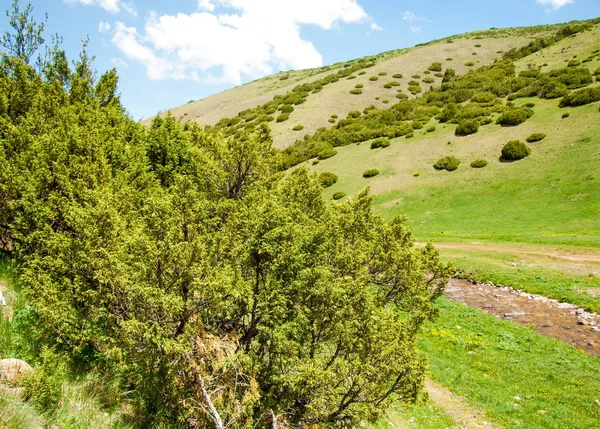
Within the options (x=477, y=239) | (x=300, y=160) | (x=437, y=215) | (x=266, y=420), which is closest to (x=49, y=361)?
(x=266, y=420)

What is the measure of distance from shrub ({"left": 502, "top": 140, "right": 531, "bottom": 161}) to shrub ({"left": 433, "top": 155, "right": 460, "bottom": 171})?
5.15 meters

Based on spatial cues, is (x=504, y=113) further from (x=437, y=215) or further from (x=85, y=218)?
(x=85, y=218)

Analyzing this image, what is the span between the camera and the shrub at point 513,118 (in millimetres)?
45875

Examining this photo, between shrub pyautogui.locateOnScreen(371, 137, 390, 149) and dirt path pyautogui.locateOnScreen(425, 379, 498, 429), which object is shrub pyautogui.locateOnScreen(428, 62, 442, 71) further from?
dirt path pyautogui.locateOnScreen(425, 379, 498, 429)

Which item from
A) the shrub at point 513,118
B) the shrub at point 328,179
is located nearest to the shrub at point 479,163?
the shrub at point 513,118

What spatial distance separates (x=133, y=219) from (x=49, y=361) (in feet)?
12.3

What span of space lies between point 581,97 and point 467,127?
1372cm

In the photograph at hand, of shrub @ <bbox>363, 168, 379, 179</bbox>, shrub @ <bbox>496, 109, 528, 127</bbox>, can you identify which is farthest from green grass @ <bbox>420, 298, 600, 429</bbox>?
shrub @ <bbox>496, 109, 528, 127</bbox>

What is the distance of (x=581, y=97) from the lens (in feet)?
148

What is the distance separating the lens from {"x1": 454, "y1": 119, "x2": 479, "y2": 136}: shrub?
47531mm

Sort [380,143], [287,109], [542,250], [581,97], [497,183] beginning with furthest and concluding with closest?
[287,109] → [380,143] → [581,97] → [497,183] → [542,250]

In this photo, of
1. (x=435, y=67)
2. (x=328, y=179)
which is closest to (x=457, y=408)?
(x=328, y=179)

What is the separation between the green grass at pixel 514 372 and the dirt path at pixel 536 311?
3.10ft

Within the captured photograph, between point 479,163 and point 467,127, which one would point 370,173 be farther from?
point 467,127
